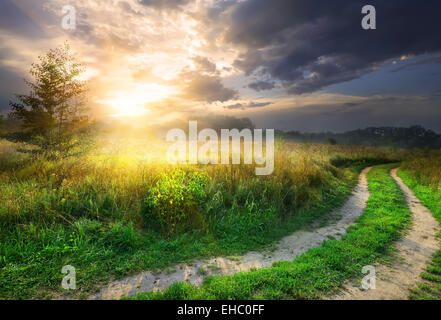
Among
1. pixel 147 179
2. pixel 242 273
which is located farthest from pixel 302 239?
pixel 147 179

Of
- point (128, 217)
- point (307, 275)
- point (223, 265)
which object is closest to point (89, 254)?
point (128, 217)

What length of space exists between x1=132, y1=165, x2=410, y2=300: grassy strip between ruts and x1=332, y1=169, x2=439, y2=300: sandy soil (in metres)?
0.23

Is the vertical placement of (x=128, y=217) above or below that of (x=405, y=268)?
above

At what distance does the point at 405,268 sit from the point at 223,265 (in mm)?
3708

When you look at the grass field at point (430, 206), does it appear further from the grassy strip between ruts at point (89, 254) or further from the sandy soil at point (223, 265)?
the grassy strip between ruts at point (89, 254)

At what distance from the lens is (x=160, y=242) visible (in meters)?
5.03

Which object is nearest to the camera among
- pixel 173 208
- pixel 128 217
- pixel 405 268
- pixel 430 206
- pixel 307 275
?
pixel 307 275

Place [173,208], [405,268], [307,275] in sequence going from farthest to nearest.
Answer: [173,208], [405,268], [307,275]

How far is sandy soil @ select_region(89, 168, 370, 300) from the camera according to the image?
364 centimetres

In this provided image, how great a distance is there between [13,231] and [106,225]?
184 centimetres

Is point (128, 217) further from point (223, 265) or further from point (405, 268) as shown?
point (405, 268)

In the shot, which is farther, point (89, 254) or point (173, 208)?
point (173, 208)

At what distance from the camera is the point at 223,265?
447 cm
